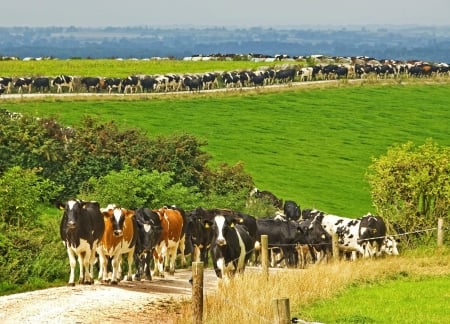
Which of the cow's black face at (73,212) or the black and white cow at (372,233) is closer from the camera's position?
the cow's black face at (73,212)

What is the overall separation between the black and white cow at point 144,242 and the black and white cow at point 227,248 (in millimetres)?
2312

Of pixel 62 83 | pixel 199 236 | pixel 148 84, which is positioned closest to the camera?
pixel 199 236

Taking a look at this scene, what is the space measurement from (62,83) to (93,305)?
2159 inches

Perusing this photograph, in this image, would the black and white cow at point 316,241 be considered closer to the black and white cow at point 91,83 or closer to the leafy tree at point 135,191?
the leafy tree at point 135,191

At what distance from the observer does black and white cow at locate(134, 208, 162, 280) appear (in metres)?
27.2

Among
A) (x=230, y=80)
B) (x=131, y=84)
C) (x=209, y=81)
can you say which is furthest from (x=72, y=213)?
(x=230, y=80)

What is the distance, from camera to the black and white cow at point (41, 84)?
240ft

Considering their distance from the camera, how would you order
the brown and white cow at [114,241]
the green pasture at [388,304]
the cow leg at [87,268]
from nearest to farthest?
the green pasture at [388,304] → the cow leg at [87,268] → the brown and white cow at [114,241]

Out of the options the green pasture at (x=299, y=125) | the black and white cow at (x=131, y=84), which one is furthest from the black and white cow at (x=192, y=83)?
the black and white cow at (x=131, y=84)

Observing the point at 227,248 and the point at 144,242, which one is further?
the point at 144,242

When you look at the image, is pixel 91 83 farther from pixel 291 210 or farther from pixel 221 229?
pixel 221 229

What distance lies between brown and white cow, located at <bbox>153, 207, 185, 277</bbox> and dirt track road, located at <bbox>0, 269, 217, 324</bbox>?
3653 millimetres

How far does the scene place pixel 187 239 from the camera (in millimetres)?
30906

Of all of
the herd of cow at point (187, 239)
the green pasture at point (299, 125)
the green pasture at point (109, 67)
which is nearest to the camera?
the herd of cow at point (187, 239)
